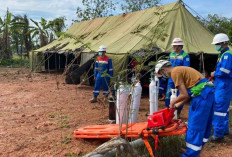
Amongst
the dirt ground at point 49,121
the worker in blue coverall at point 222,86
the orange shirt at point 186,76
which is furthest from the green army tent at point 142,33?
the orange shirt at point 186,76

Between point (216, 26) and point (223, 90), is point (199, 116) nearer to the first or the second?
point (223, 90)

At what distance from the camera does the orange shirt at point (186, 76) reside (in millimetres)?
3396

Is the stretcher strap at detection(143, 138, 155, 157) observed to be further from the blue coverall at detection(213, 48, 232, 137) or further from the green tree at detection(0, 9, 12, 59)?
the green tree at detection(0, 9, 12, 59)

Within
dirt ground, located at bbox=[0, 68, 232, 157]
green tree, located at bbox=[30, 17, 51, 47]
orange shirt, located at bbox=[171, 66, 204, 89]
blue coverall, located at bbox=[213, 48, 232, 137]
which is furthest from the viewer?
green tree, located at bbox=[30, 17, 51, 47]

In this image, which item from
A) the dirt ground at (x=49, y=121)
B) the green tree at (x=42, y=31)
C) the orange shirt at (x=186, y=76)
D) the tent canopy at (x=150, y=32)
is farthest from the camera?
the green tree at (x=42, y=31)

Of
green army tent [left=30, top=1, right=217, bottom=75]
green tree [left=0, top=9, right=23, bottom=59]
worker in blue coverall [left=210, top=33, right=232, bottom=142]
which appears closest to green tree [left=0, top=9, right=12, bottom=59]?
green tree [left=0, top=9, right=23, bottom=59]

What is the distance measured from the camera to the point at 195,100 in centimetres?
348

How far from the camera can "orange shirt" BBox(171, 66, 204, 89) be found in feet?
11.1

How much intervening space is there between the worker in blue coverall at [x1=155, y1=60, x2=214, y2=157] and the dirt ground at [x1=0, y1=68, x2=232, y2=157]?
893 millimetres

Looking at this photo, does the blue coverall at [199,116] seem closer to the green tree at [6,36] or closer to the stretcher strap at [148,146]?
the stretcher strap at [148,146]

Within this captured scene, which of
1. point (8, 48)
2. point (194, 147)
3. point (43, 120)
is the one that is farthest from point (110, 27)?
point (8, 48)

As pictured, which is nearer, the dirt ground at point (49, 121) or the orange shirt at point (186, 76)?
the orange shirt at point (186, 76)

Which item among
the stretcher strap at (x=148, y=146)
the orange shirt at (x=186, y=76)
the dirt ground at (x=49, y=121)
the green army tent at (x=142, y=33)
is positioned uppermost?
the green army tent at (x=142, y=33)

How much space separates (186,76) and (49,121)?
3657 mm
